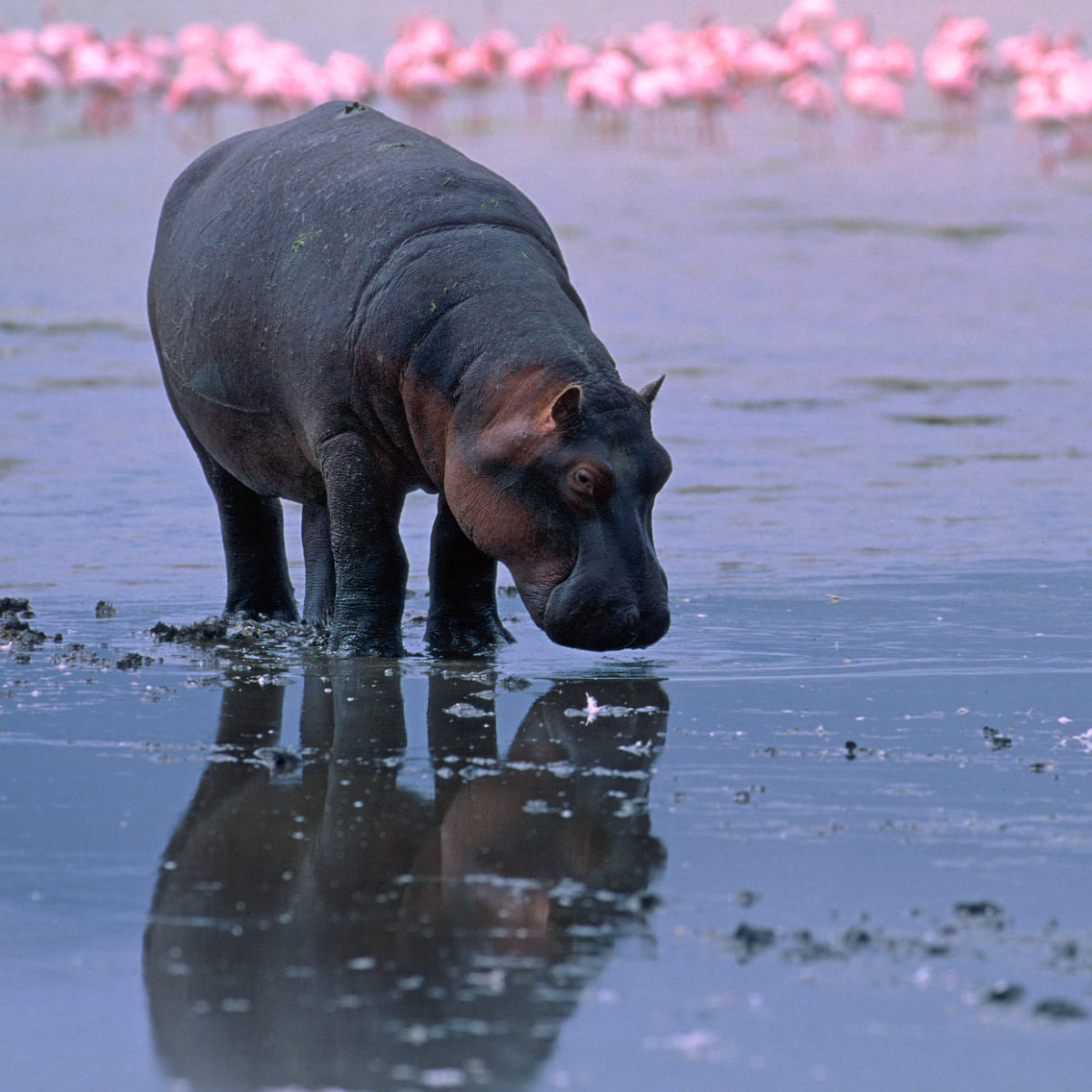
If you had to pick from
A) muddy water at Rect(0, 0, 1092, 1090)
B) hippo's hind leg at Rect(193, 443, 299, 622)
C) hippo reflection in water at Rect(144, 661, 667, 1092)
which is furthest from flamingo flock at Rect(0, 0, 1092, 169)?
hippo reflection in water at Rect(144, 661, 667, 1092)

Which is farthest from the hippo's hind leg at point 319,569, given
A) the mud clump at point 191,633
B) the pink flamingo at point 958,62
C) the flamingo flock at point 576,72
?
the pink flamingo at point 958,62

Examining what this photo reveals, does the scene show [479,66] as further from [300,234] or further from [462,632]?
[462,632]

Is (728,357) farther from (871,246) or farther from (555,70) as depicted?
(555,70)

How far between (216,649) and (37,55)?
28.5m

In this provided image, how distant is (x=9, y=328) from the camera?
1408 centimetres

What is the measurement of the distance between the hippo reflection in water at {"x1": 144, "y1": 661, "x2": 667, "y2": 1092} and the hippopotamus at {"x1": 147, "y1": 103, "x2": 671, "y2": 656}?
477mm

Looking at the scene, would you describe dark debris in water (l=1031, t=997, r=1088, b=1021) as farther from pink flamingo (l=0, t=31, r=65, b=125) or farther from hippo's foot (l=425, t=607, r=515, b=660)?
pink flamingo (l=0, t=31, r=65, b=125)

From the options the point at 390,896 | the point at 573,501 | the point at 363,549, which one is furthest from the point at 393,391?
the point at 390,896

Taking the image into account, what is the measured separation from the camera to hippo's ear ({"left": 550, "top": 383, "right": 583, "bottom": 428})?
513 centimetres

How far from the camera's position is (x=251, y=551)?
6.97 meters

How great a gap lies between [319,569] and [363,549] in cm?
82

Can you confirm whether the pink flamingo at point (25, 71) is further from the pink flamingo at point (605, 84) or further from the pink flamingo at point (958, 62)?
the pink flamingo at point (958, 62)

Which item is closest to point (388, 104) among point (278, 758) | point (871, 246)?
point (871, 246)

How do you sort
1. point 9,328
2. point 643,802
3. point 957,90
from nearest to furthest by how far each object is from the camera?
point 643,802
point 9,328
point 957,90
